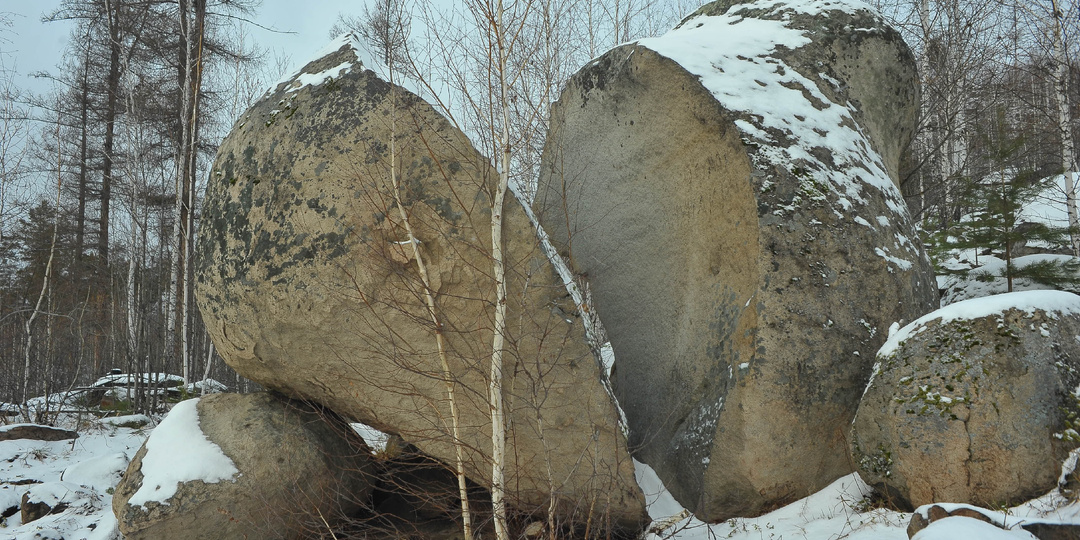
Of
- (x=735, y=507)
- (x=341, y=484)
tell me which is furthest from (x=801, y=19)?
(x=341, y=484)

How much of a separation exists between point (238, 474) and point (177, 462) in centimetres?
42

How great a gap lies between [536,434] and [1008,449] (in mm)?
2628

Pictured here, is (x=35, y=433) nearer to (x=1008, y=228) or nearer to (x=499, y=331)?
(x=499, y=331)

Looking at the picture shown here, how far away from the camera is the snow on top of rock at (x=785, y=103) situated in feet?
16.1

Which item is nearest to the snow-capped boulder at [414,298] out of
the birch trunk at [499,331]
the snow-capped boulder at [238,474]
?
the birch trunk at [499,331]

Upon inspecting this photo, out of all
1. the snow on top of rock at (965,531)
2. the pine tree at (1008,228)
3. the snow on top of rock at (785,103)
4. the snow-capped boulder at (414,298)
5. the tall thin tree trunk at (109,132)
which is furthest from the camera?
the tall thin tree trunk at (109,132)

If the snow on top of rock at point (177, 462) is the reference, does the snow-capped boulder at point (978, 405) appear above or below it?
above

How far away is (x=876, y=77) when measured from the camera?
5.88 meters

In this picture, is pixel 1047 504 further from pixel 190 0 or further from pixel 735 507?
pixel 190 0

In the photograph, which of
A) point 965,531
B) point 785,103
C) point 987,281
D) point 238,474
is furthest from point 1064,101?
point 238,474

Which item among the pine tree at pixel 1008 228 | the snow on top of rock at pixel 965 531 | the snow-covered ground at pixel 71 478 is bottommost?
the snow-covered ground at pixel 71 478

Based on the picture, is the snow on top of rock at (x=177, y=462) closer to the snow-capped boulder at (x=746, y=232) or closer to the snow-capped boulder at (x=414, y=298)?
the snow-capped boulder at (x=414, y=298)

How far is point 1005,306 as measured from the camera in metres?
3.84

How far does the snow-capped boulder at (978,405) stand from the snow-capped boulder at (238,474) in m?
3.21
